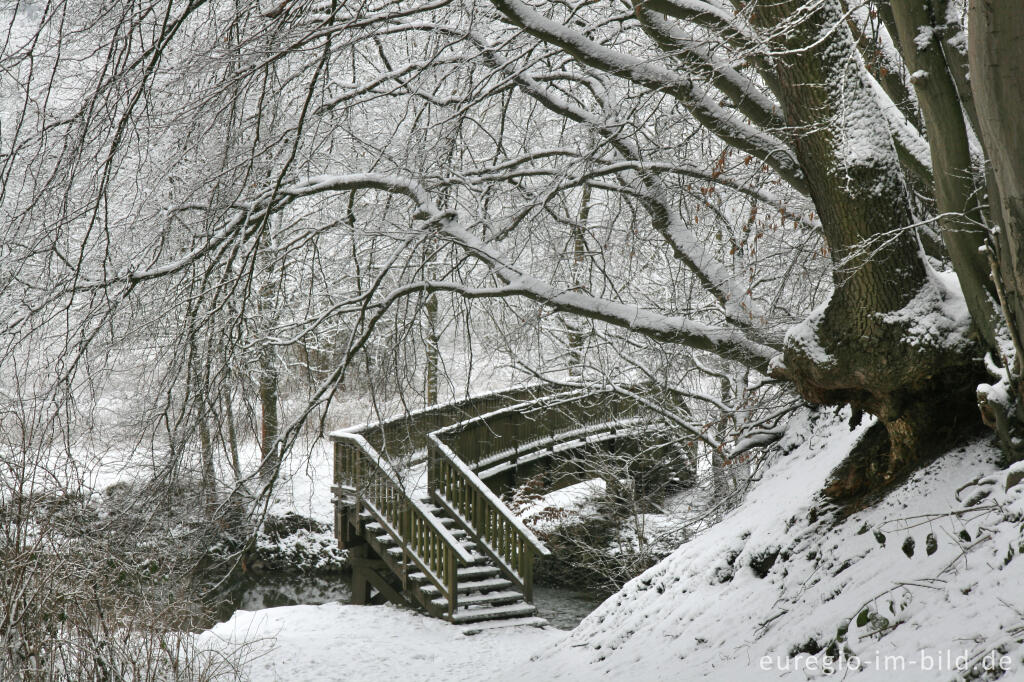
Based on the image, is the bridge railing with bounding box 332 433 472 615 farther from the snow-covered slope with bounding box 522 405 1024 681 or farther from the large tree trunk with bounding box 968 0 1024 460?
the large tree trunk with bounding box 968 0 1024 460

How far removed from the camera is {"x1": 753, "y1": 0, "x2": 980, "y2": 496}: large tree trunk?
4230 mm

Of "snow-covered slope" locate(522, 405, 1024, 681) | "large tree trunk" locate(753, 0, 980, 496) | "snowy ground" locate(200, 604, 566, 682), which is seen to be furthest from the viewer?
"snowy ground" locate(200, 604, 566, 682)

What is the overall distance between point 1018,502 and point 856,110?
205cm

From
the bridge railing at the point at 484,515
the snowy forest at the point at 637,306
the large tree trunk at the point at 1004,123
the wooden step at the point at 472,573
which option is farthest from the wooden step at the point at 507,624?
the large tree trunk at the point at 1004,123

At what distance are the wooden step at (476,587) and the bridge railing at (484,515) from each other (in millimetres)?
184

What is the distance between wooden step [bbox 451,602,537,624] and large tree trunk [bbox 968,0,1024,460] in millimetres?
9424

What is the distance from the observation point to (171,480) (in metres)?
5.32

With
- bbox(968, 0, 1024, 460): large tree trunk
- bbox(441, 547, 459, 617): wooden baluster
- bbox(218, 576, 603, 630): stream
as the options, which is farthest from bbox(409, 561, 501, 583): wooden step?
bbox(968, 0, 1024, 460): large tree trunk

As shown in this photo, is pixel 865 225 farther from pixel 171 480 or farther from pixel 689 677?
pixel 171 480

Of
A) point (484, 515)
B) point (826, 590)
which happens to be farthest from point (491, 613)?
point (826, 590)

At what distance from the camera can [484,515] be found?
12773 millimetres

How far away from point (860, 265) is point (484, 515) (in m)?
9.36

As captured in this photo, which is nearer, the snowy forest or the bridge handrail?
the snowy forest

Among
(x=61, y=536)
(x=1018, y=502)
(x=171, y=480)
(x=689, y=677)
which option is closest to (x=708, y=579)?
(x=689, y=677)
